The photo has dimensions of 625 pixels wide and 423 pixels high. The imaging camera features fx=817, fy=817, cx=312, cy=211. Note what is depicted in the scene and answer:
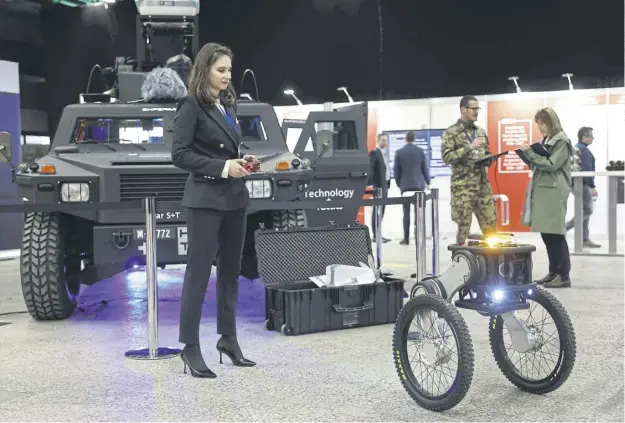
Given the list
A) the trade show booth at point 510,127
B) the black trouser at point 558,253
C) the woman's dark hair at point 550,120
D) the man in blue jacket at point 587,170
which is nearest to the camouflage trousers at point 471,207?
the black trouser at point 558,253

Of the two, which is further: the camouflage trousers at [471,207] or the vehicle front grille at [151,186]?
the camouflage trousers at [471,207]

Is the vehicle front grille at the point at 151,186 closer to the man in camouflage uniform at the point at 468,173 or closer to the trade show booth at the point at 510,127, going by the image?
the man in camouflage uniform at the point at 468,173

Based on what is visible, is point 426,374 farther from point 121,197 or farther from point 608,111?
point 608,111

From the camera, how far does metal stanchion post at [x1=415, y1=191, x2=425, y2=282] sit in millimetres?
4973

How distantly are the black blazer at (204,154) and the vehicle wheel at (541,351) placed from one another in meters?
1.43

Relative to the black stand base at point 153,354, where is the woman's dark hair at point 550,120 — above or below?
above

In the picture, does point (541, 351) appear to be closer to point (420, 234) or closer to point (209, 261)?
point (420, 234)

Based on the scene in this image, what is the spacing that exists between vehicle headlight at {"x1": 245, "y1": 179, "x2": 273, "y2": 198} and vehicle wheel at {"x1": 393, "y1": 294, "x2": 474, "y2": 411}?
2148 millimetres

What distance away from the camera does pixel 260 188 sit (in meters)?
5.51

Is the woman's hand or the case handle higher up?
the woman's hand

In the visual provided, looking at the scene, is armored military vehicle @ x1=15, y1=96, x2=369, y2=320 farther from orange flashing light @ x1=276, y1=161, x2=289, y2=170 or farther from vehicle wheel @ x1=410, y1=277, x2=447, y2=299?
vehicle wheel @ x1=410, y1=277, x2=447, y2=299

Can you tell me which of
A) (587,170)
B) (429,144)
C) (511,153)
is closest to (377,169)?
(429,144)

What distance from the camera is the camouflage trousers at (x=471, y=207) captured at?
22.0 feet

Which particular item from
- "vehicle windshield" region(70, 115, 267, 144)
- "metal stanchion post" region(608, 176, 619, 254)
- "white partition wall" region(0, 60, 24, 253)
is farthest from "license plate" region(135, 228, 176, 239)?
"metal stanchion post" region(608, 176, 619, 254)
